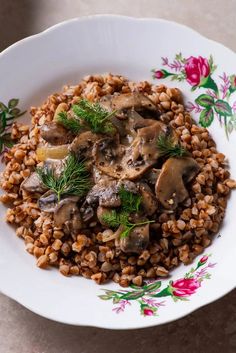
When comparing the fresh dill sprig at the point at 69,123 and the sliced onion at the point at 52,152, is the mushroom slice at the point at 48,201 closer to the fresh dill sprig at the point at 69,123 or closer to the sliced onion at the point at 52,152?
the sliced onion at the point at 52,152

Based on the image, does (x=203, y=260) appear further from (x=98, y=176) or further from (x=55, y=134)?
(x=55, y=134)

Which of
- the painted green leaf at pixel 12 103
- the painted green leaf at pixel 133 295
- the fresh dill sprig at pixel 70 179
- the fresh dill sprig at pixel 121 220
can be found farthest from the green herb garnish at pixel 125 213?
the painted green leaf at pixel 12 103

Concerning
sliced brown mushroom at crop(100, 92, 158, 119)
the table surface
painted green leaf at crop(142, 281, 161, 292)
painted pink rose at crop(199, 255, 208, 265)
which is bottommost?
the table surface

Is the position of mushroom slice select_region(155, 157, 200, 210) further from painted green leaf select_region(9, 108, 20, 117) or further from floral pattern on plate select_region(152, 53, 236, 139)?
painted green leaf select_region(9, 108, 20, 117)

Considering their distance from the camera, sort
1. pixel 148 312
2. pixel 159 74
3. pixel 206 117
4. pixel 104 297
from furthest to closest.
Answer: pixel 159 74 < pixel 206 117 < pixel 104 297 < pixel 148 312

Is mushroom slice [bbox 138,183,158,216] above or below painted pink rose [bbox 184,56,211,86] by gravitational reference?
below

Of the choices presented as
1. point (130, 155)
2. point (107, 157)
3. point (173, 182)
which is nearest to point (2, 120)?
point (107, 157)

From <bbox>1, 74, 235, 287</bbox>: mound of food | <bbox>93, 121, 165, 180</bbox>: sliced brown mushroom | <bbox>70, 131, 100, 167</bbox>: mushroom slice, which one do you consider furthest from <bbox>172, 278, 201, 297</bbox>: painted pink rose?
<bbox>70, 131, 100, 167</bbox>: mushroom slice
